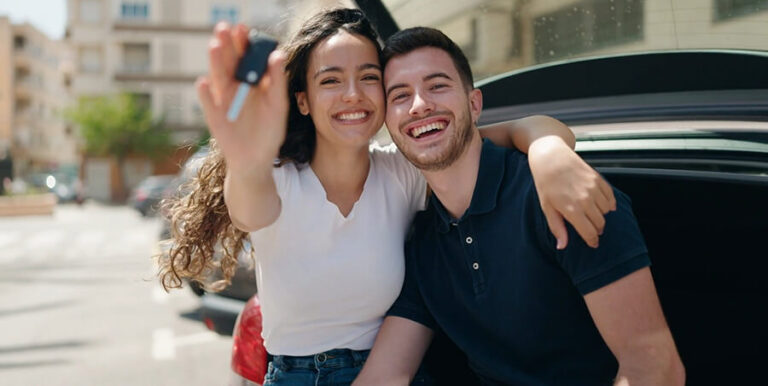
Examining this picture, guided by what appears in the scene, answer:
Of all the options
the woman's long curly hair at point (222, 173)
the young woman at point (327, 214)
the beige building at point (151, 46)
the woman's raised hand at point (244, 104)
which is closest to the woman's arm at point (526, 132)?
the young woman at point (327, 214)

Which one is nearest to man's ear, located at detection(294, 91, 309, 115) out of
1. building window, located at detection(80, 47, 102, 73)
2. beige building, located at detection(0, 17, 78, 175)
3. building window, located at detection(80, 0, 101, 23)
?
building window, located at detection(80, 47, 102, 73)

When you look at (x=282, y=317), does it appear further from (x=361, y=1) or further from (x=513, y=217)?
(x=361, y=1)

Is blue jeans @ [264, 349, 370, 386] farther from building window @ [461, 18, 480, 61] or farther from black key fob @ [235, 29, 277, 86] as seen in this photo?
building window @ [461, 18, 480, 61]

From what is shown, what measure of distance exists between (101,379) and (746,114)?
429 cm

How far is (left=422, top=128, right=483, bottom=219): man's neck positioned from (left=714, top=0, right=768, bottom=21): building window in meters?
0.75

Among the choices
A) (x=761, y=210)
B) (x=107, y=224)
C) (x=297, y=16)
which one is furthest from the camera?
(x=107, y=224)

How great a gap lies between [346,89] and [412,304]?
668 mm

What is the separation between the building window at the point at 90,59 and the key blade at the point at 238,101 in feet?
139

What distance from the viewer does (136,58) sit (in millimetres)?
38750

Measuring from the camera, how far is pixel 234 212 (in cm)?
155

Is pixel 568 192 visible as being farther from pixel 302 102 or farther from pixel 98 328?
pixel 98 328

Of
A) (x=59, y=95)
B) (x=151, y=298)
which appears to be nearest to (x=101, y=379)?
(x=151, y=298)

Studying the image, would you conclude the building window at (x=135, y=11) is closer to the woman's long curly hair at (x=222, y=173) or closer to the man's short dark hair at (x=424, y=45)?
the woman's long curly hair at (x=222, y=173)

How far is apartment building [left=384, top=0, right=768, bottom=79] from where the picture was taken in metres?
1.61
